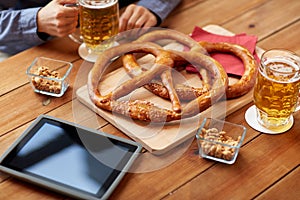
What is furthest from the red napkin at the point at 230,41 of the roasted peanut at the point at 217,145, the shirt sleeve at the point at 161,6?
the roasted peanut at the point at 217,145

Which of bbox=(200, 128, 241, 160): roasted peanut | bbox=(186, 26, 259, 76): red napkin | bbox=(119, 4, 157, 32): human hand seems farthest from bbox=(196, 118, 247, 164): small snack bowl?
bbox=(119, 4, 157, 32): human hand

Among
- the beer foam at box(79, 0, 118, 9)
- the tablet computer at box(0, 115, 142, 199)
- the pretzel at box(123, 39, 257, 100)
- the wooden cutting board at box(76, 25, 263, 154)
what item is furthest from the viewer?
the beer foam at box(79, 0, 118, 9)

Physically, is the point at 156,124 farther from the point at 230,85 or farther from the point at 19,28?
the point at 19,28

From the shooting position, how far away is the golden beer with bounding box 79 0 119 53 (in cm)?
142

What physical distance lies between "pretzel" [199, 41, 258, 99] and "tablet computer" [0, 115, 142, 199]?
1.07 feet

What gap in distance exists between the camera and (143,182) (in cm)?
110

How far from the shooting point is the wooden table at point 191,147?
108 cm

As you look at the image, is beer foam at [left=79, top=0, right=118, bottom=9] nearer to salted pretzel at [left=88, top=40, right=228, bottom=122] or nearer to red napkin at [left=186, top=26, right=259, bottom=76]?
salted pretzel at [left=88, top=40, right=228, bottom=122]

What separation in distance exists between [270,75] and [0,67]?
76 centimetres

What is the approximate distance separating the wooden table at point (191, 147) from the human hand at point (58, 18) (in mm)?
49

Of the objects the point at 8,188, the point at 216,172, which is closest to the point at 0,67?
the point at 8,188

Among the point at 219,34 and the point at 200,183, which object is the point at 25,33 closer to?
the point at 219,34

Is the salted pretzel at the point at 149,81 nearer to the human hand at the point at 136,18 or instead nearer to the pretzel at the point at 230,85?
the pretzel at the point at 230,85

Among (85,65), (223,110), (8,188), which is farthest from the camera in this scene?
(85,65)
